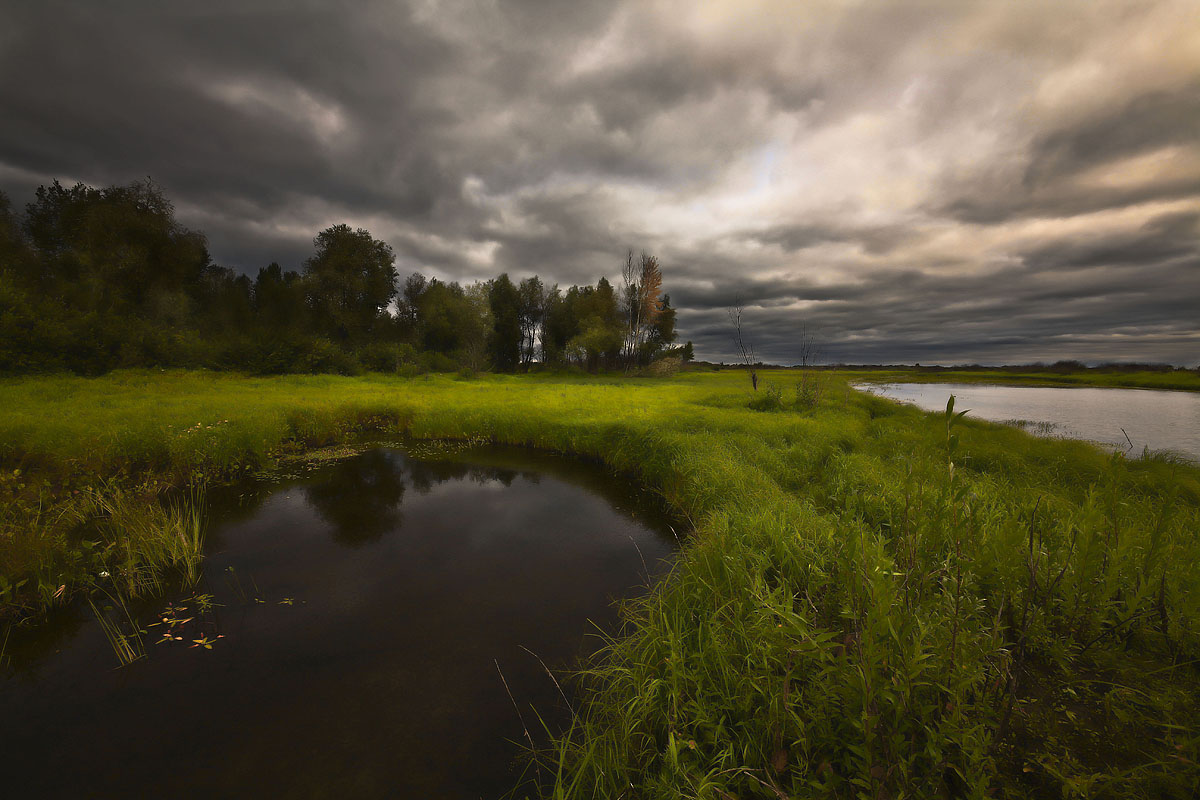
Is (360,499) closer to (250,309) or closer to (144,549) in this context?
(144,549)

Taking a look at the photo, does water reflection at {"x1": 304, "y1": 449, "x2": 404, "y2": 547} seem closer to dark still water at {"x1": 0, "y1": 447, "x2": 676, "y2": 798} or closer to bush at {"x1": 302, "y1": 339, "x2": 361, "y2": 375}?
dark still water at {"x1": 0, "y1": 447, "x2": 676, "y2": 798}

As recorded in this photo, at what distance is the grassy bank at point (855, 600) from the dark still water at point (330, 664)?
1065 mm

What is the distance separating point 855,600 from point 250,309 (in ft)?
243

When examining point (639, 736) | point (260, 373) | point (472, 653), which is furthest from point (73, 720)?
point (260, 373)

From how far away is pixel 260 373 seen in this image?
3141 centimetres

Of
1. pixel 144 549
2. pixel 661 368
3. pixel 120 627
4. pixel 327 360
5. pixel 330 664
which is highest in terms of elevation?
pixel 661 368

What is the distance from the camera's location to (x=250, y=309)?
182 feet

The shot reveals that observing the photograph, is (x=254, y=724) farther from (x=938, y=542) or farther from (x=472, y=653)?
(x=938, y=542)

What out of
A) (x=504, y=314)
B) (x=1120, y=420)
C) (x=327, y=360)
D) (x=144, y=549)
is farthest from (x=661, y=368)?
(x=144, y=549)

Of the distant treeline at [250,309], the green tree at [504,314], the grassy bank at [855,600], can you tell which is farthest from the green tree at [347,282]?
the grassy bank at [855,600]

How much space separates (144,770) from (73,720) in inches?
53.0

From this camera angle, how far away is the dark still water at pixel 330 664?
13.1 feet

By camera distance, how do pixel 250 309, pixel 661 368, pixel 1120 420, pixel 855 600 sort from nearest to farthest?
1. pixel 855 600
2. pixel 1120 420
3. pixel 661 368
4. pixel 250 309

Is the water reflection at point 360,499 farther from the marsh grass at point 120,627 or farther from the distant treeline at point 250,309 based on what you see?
the distant treeline at point 250,309
